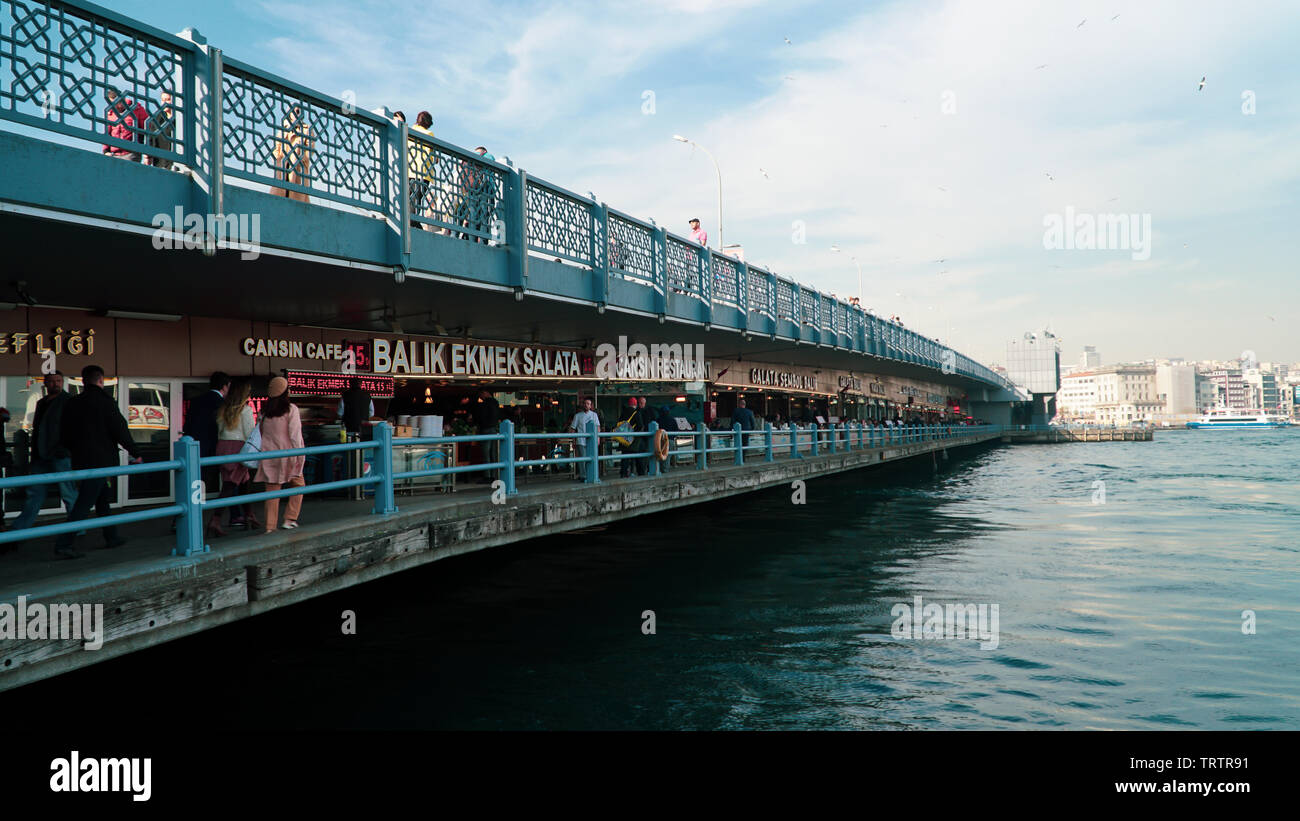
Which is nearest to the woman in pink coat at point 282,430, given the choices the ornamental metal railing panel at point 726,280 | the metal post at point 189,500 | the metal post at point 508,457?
the metal post at point 189,500

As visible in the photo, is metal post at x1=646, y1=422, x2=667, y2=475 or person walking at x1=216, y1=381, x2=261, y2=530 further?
metal post at x1=646, y1=422, x2=667, y2=475

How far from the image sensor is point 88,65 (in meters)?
6.91

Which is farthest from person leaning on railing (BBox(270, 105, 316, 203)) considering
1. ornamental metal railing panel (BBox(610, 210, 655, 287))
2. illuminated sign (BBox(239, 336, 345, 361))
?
ornamental metal railing panel (BBox(610, 210, 655, 287))

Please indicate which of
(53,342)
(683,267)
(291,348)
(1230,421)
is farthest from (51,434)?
(1230,421)

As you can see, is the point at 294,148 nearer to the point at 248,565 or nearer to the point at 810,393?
the point at 248,565

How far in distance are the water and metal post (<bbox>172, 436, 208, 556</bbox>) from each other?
1.69 meters

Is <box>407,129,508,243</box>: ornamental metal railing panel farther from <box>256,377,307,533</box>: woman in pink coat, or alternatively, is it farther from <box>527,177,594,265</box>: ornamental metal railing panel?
<box>256,377,307,533</box>: woman in pink coat

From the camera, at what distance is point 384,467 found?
8758 mm

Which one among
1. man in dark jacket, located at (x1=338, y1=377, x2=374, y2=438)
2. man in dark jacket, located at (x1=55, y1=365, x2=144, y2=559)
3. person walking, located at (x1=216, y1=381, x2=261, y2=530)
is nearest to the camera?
man in dark jacket, located at (x1=55, y1=365, x2=144, y2=559)

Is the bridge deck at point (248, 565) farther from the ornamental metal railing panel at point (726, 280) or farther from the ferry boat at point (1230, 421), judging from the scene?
the ferry boat at point (1230, 421)

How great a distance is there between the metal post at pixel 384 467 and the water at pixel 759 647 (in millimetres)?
1583

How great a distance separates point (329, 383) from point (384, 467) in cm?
609

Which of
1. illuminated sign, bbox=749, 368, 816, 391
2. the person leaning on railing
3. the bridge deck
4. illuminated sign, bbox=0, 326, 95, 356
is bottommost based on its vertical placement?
the bridge deck

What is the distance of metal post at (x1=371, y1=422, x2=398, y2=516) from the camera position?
862cm
